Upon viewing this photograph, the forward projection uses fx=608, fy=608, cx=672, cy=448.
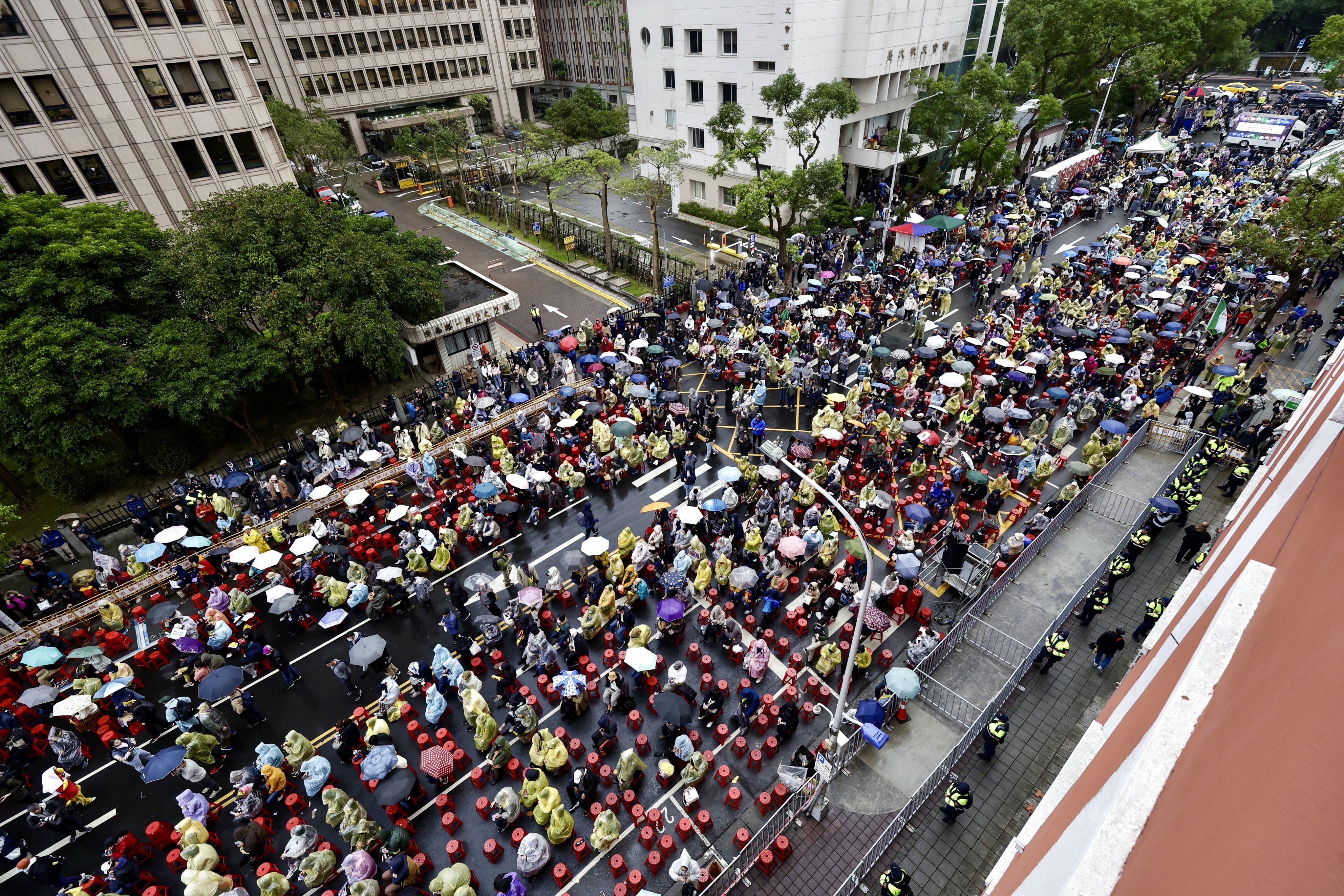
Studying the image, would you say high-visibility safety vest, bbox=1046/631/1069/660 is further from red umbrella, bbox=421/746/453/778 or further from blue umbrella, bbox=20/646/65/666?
blue umbrella, bbox=20/646/65/666

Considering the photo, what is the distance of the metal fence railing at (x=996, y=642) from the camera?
1552 cm

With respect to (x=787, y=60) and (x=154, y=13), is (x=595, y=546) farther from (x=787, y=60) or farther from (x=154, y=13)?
(x=787, y=60)

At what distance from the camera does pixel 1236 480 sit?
1962cm

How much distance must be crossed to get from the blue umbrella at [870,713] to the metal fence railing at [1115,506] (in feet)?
38.5

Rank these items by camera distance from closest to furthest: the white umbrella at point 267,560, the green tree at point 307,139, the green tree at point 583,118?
1. the white umbrella at point 267,560
2. the green tree at point 307,139
3. the green tree at point 583,118

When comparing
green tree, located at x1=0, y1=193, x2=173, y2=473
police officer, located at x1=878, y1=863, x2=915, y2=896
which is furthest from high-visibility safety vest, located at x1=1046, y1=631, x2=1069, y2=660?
green tree, located at x1=0, y1=193, x2=173, y2=473

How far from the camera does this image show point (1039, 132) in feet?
175

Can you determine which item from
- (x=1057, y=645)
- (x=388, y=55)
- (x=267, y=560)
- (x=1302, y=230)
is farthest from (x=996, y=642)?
(x=388, y=55)

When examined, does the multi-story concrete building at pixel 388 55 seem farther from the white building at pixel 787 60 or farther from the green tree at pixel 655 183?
the green tree at pixel 655 183

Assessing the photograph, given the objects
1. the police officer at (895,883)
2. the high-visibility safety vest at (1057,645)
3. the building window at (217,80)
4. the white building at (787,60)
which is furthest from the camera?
the white building at (787,60)

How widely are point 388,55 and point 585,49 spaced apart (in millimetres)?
29043

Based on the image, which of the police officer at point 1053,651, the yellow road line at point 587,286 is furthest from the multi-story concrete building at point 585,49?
the police officer at point 1053,651

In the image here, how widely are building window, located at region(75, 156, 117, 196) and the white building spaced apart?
114 ft

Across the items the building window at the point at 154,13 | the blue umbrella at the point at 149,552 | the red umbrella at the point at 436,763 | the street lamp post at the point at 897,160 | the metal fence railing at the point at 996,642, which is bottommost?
the metal fence railing at the point at 996,642
